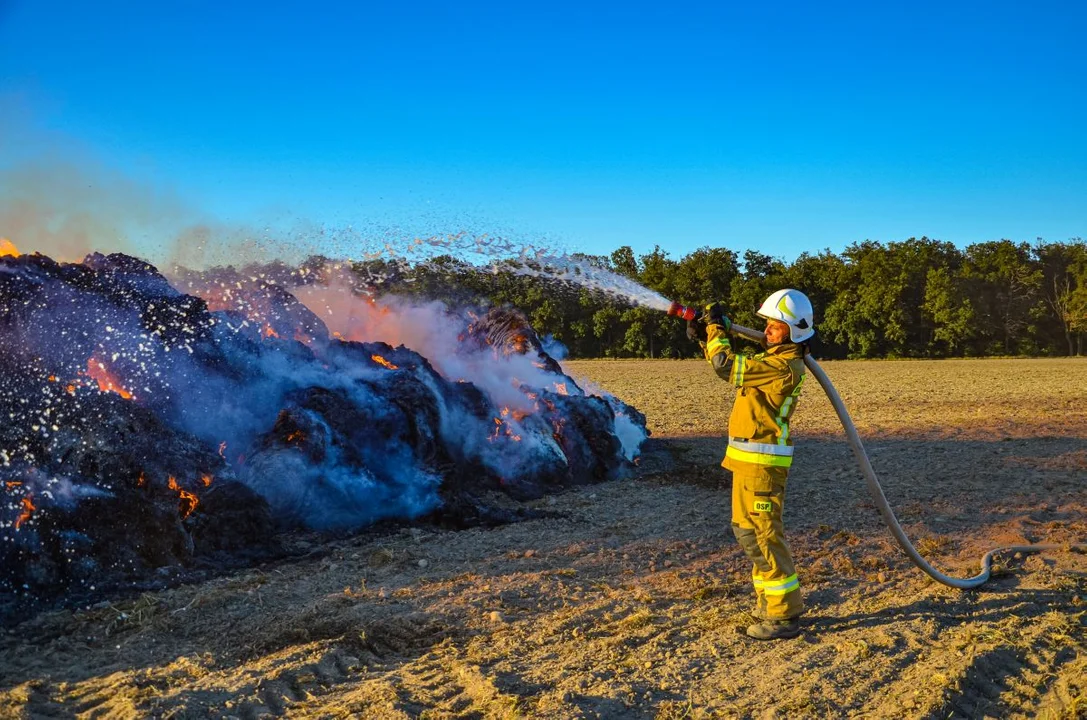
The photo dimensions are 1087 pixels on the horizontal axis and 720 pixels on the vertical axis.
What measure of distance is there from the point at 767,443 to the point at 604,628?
169 centimetres

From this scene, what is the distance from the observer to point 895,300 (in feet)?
153

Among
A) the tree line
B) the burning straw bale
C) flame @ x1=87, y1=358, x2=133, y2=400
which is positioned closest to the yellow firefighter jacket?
the burning straw bale

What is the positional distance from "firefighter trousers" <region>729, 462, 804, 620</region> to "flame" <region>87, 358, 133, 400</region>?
585 cm

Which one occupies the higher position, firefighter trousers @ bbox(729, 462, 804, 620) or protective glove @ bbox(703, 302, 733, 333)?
protective glove @ bbox(703, 302, 733, 333)

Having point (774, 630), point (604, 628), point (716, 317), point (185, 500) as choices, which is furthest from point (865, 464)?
point (185, 500)

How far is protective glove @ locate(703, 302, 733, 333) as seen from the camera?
540cm

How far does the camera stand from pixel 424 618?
5516mm

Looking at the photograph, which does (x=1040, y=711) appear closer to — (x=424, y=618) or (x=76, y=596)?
(x=424, y=618)

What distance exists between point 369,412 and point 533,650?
14.4 ft

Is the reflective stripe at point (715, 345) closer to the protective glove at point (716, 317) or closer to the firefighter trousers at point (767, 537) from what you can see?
the protective glove at point (716, 317)

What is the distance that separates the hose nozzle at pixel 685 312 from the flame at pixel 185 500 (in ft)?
15.4

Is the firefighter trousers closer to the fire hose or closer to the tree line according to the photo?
the fire hose

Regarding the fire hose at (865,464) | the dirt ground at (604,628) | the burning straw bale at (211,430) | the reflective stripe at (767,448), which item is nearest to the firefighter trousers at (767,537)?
the reflective stripe at (767,448)

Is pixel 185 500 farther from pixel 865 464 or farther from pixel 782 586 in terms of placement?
pixel 865 464
